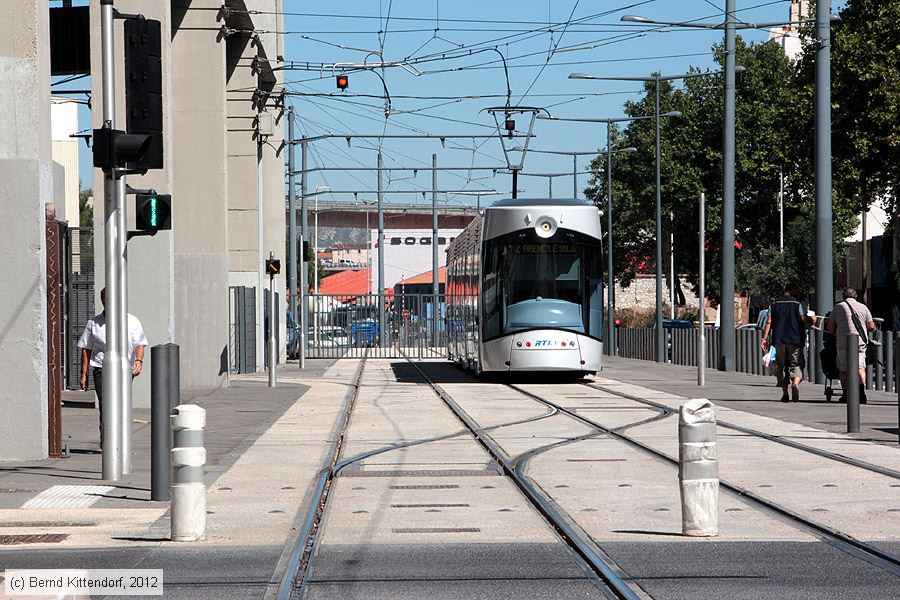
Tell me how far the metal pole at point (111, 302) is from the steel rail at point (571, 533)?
3.48 metres

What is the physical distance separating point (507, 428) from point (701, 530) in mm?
9338

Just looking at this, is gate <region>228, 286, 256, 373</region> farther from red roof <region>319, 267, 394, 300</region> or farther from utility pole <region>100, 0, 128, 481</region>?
red roof <region>319, 267, 394, 300</region>

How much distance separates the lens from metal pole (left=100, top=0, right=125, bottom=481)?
1315cm

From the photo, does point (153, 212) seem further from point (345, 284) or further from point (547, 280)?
point (345, 284)

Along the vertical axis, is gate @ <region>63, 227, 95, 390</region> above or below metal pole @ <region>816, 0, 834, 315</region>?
below

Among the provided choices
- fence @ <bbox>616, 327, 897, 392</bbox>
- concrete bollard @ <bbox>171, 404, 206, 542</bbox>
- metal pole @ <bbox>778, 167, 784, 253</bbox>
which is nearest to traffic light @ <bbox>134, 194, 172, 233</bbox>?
concrete bollard @ <bbox>171, 404, 206, 542</bbox>

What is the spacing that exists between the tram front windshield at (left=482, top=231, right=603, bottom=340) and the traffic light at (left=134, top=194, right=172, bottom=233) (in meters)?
15.1

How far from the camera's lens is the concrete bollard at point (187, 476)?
941 cm

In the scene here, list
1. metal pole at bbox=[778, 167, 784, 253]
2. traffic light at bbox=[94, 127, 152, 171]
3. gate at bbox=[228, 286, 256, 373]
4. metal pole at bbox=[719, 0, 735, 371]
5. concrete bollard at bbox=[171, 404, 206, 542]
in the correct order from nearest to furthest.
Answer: concrete bollard at bbox=[171, 404, 206, 542] < traffic light at bbox=[94, 127, 152, 171] < metal pole at bbox=[719, 0, 735, 371] < gate at bbox=[228, 286, 256, 373] < metal pole at bbox=[778, 167, 784, 253]

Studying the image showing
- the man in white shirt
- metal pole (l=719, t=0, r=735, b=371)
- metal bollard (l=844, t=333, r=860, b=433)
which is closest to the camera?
the man in white shirt

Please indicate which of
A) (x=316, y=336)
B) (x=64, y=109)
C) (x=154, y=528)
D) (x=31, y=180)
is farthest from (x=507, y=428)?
(x=64, y=109)

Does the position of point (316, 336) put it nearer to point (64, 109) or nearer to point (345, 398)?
point (64, 109)

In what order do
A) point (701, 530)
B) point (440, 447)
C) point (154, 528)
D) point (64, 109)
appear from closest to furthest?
1. point (701, 530)
2. point (154, 528)
3. point (440, 447)
4. point (64, 109)

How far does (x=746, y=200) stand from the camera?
236ft
